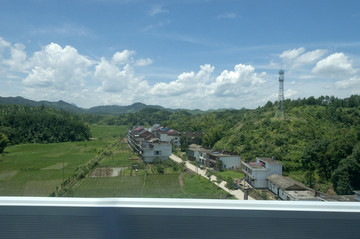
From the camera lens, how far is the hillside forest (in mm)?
8328

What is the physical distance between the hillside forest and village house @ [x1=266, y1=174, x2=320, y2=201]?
3.68ft

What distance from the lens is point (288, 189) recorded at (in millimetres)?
7121

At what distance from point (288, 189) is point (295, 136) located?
19.6 ft

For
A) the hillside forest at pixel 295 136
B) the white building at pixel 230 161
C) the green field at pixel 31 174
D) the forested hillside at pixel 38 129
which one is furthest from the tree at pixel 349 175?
the forested hillside at pixel 38 129

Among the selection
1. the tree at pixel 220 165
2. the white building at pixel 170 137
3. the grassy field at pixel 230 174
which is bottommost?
the grassy field at pixel 230 174

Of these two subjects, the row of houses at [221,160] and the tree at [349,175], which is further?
the row of houses at [221,160]

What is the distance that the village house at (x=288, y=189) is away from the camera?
650cm

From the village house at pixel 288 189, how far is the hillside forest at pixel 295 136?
1.12 metres

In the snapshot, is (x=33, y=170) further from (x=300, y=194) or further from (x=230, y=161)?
(x=300, y=194)

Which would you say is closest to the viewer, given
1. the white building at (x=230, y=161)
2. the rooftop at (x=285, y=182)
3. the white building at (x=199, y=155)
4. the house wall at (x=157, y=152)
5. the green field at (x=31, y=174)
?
the green field at (x=31, y=174)

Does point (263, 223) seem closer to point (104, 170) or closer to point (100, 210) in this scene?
point (100, 210)

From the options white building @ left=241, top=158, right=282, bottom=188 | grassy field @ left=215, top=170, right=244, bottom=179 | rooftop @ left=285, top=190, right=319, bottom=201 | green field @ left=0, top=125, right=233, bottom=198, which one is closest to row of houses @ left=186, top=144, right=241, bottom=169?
grassy field @ left=215, top=170, right=244, bottom=179

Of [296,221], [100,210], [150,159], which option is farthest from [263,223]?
[150,159]

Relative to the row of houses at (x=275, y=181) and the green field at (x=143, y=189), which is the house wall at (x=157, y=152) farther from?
the row of houses at (x=275, y=181)
